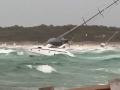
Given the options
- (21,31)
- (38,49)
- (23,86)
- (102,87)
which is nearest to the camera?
(102,87)

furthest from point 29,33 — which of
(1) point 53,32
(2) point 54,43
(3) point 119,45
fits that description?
(2) point 54,43

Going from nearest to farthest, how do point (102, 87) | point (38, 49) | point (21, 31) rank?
point (102, 87) → point (38, 49) → point (21, 31)

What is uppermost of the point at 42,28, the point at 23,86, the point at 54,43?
the point at 42,28

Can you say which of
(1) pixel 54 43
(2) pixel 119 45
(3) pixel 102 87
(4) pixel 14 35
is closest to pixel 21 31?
(4) pixel 14 35

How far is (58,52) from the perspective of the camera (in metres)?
55.1

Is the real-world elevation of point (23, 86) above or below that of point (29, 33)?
below

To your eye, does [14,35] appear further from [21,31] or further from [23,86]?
[23,86]

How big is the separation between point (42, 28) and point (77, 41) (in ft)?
64.7

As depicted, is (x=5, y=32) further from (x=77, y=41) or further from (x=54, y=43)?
(x=54, y=43)

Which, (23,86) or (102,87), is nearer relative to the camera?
(102,87)

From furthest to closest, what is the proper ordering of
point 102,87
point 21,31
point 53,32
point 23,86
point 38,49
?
point 21,31, point 53,32, point 38,49, point 23,86, point 102,87

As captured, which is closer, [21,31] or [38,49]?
[38,49]

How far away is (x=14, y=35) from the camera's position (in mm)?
133750

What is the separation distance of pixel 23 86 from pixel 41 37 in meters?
110
